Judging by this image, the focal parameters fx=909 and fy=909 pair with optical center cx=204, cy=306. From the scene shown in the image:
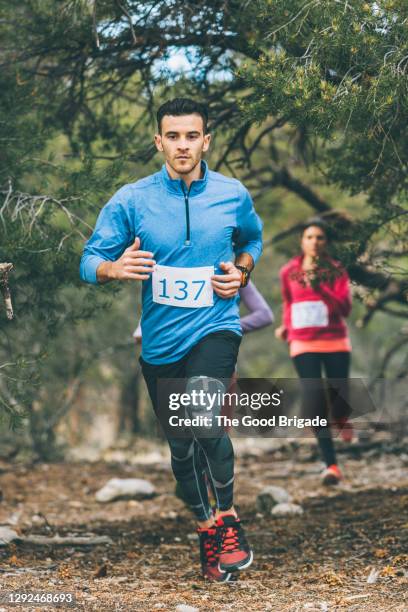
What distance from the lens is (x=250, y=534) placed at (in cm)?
637

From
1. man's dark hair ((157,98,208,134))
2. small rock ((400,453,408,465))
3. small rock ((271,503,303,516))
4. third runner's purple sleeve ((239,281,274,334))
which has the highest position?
man's dark hair ((157,98,208,134))

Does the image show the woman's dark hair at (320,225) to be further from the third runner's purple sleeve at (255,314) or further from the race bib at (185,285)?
the race bib at (185,285)

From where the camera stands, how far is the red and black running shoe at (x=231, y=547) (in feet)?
15.1

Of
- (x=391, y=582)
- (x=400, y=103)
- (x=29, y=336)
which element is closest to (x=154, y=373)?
(x=391, y=582)

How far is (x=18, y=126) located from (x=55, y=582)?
2.90 metres

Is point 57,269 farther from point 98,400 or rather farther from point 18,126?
point 98,400

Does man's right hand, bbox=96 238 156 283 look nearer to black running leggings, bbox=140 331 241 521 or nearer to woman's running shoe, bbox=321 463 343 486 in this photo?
black running leggings, bbox=140 331 241 521

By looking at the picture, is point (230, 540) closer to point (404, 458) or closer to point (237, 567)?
point (237, 567)

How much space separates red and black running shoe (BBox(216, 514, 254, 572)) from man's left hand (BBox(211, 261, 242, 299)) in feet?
3.76

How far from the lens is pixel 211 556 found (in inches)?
188

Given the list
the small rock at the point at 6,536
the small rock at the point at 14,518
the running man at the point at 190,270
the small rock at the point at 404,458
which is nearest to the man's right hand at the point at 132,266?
the running man at the point at 190,270

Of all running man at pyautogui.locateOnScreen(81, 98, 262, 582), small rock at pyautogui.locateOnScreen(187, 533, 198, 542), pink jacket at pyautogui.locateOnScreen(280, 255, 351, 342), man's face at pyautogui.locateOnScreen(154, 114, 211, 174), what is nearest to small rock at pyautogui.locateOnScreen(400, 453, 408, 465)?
pink jacket at pyautogui.locateOnScreen(280, 255, 351, 342)

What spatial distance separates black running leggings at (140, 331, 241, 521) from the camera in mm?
4617

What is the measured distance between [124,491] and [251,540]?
9.49ft
